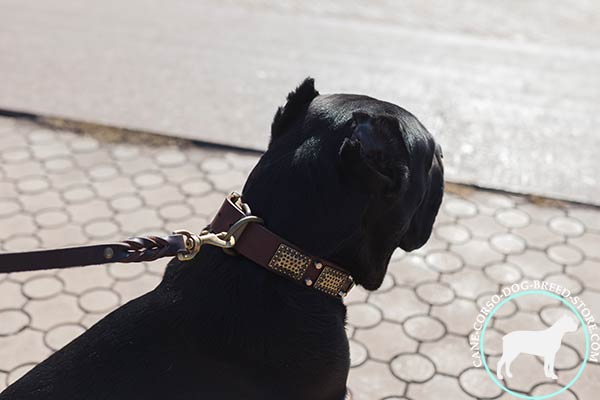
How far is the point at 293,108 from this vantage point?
9.74 feet

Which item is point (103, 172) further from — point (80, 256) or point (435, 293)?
point (80, 256)

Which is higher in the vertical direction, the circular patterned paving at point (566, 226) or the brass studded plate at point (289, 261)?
the brass studded plate at point (289, 261)

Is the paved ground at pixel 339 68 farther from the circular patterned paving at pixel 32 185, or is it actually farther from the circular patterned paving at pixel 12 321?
the circular patterned paving at pixel 12 321

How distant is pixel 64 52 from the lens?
8680 mm

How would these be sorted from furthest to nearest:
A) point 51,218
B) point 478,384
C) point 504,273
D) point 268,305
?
point 51,218 → point 504,273 → point 478,384 → point 268,305

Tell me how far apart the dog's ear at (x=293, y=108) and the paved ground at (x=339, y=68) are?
3.41m

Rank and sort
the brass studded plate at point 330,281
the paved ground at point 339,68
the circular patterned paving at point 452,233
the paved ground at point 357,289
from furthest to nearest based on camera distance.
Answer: the paved ground at point 339,68 < the circular patterned paving at point 452,233 < the paved ground at point 357,289 < the brass studded plate at point 330,281

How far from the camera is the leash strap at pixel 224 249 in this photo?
8.37 ft

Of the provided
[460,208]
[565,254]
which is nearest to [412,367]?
[565,254]

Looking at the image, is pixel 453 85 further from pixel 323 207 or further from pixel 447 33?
pixel 323 207

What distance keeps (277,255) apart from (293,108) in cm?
66

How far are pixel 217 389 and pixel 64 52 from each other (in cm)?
695

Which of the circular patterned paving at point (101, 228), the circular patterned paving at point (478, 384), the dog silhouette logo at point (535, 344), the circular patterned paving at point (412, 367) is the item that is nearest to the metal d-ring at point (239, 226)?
the circular patterned paving at point (412, 367)

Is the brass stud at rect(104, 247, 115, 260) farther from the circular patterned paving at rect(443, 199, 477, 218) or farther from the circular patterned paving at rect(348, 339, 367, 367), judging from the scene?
the circular patterned paving at rect(443, 199, 477, 218)
